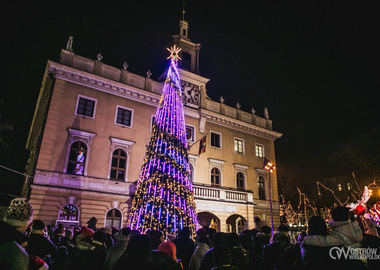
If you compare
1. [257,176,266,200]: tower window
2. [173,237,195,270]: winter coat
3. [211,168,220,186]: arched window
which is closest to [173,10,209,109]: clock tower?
[211,168,220,186]: arched window

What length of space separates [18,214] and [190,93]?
72.8 feet

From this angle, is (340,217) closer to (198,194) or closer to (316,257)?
(316,257)

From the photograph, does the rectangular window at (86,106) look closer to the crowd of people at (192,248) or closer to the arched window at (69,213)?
the arched window at (69,213)

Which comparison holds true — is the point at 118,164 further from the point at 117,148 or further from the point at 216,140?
the point at 216,140

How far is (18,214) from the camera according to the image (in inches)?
128

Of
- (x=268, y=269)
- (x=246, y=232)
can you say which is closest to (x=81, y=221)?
(x=246, y=232)

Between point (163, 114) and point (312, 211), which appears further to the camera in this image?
point (312, 211)

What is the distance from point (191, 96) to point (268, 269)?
2069cm

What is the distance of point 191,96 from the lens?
24.7 metres

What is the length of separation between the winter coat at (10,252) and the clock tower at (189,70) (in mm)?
20747

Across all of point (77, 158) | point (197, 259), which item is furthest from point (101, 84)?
point (197, 259)

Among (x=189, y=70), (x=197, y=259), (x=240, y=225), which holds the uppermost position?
(x=189, y=70)

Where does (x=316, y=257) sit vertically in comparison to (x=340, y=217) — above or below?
below

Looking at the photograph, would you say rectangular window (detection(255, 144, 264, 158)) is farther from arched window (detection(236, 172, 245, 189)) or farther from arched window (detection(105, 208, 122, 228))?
arched window (detection(105, 208, 122, 228))
